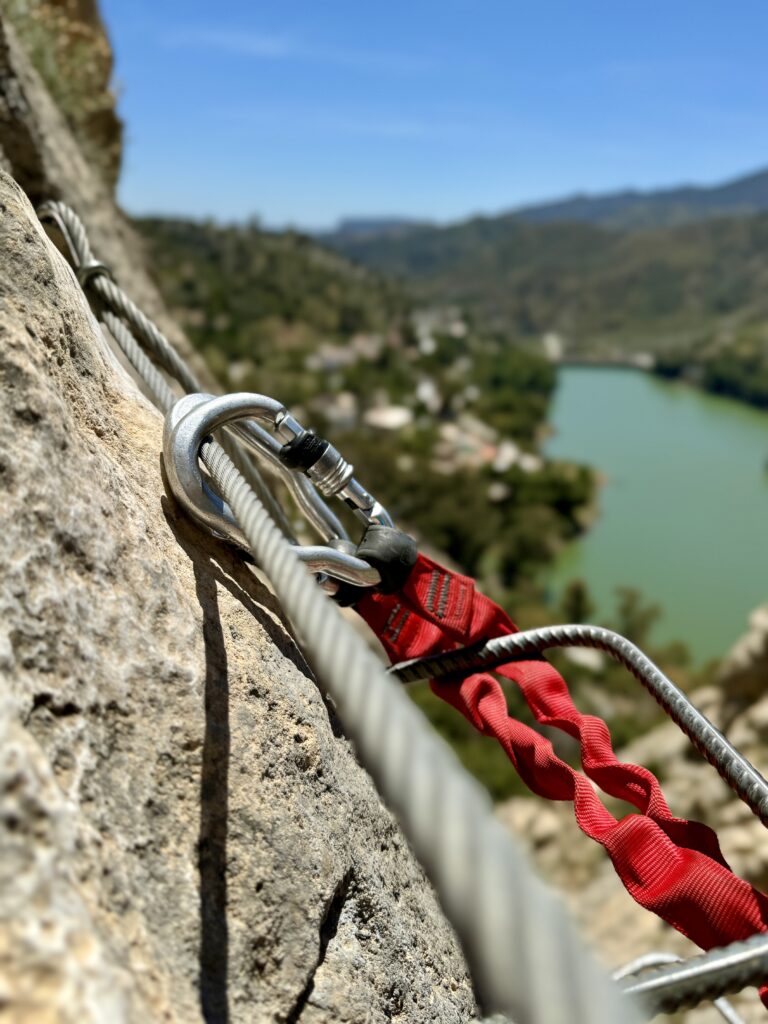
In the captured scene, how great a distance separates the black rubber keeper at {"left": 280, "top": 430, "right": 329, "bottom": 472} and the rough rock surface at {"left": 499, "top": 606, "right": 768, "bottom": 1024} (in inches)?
93.3

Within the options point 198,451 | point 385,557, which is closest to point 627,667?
point 385,557

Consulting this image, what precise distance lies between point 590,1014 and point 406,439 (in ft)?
Answer: 97.8

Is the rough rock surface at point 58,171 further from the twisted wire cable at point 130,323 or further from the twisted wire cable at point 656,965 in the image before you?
the twisted wire cable at point 656,965

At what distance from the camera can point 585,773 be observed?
35.8 inches

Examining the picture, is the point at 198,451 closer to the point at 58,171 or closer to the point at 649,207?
the point at 58,171

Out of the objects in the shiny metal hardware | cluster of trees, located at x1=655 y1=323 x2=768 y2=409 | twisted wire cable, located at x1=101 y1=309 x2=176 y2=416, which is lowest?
the shiny metal hardware

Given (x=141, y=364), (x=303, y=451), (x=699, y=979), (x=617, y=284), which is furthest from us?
(x=617, y=284)

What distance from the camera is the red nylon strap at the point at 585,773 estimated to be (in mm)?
719

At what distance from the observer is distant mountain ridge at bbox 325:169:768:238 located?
519 feet

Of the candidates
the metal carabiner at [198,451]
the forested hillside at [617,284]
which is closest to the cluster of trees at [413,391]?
the metal carabiner at [198,451]

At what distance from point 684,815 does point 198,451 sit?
208 inches

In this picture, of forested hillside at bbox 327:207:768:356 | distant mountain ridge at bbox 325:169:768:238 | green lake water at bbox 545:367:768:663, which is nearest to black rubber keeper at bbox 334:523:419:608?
green lake water at bbox 545:367:768:663

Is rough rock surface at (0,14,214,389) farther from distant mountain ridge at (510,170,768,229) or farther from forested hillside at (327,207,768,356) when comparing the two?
distant mountain ridge at (510,170,768,229)

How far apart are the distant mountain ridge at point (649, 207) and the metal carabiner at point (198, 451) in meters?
150
